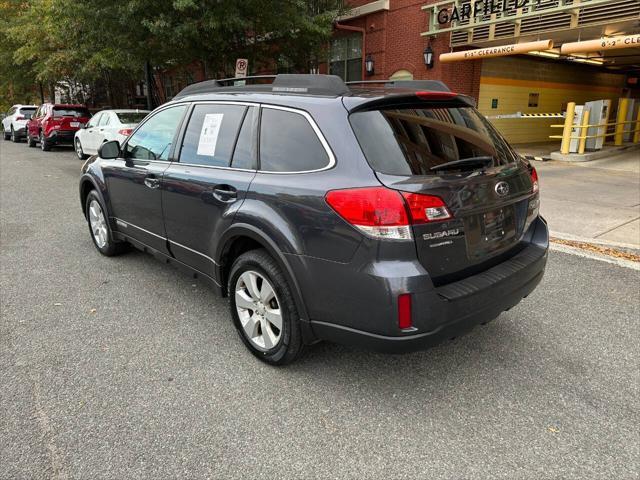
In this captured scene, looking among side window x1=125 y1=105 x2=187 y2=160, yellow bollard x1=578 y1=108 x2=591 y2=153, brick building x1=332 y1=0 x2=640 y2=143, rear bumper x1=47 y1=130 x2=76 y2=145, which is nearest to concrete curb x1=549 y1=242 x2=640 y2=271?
side window x1=125 y1=105 x2=187 y2=160

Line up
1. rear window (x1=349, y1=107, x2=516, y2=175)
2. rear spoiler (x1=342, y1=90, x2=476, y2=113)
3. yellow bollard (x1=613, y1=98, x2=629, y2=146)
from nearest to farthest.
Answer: rear window (x1=349, y1=107, x2=516, y2=175), rear spoiler (x1=342, y1=90, x2=476, y2=113), yellow bollard (x1=613, y1=98, x2=629, y2=146)

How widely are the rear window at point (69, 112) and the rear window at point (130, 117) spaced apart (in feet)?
20.7

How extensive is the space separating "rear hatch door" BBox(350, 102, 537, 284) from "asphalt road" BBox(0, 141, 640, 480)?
783 millimetres

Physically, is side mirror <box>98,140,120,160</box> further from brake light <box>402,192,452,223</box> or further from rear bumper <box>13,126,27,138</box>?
rear bumper <box>13,126,27,138</box>

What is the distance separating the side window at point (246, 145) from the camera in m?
3.19

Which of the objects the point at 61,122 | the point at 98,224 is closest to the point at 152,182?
the point at 98,224

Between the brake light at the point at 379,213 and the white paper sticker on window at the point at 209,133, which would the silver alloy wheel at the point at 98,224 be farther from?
the brake light at the point at 379,213

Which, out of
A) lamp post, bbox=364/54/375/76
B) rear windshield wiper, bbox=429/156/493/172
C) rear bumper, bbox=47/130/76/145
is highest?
lamp post, bbox=364/54/375/76

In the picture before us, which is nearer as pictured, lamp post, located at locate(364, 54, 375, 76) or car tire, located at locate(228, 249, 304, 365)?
car tire, located at locate(228, 249, 304, 365)

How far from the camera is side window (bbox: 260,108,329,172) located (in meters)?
2.79

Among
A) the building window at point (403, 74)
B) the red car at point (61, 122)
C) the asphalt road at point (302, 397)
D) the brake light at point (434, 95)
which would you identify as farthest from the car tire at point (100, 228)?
the red car at point (61, 122)

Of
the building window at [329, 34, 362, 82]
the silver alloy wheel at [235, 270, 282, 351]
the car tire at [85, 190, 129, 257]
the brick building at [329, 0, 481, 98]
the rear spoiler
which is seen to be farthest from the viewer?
the building window at [329, 34, 362, 82]

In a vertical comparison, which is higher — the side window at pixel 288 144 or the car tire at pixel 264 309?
the side window at pixel 288 144

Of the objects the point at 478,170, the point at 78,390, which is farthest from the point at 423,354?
the point at 78,390
